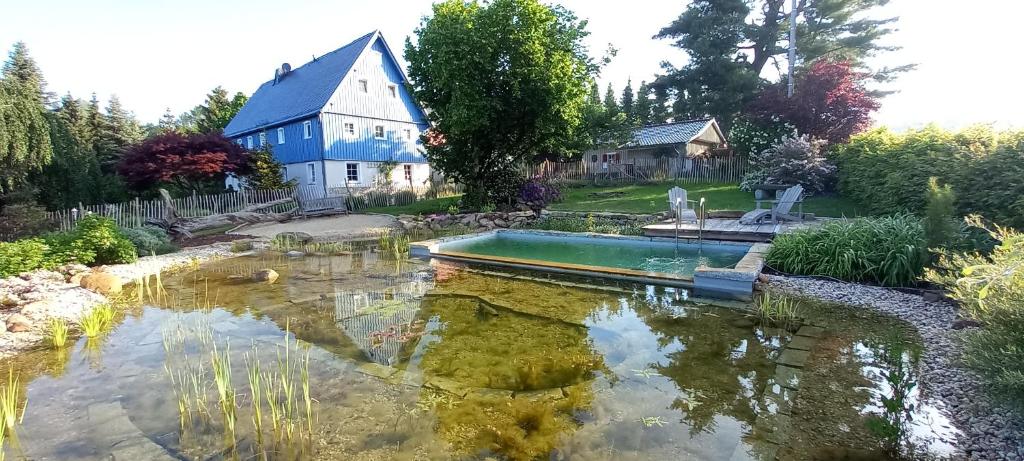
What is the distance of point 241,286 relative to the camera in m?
7.04

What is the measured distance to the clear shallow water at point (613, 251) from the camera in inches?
307

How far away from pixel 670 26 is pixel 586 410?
30986mm

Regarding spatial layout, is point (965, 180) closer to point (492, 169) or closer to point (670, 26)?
point (492, 169)

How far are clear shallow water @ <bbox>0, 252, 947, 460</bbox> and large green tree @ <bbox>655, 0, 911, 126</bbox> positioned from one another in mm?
24631

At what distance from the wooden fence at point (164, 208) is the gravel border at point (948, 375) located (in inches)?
631

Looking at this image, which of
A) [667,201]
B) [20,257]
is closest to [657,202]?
[667,201]

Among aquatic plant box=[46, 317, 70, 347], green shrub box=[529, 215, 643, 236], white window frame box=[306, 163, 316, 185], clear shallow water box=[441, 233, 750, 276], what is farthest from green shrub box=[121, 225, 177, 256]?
white window frame box=[306, 163, 316, 185]

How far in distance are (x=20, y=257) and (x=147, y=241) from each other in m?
2.71

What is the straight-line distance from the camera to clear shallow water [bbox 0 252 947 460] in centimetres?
277

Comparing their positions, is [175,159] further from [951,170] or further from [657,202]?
[951,170]

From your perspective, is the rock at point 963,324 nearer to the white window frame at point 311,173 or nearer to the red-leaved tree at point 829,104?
the red-leaved tree at point 829,104

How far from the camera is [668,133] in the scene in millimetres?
27266

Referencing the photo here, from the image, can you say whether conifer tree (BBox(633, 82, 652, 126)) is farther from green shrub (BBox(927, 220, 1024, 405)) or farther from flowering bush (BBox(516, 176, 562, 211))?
green shrub (BBox(927, 220, 1024, 405))

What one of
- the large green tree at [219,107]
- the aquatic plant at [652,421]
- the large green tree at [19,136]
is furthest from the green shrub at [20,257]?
the large green tree at [219,107]
